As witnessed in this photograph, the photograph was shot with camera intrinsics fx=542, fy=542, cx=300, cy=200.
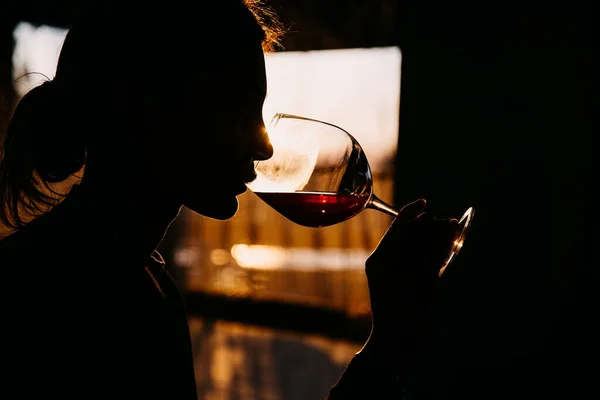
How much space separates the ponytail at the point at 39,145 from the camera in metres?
1.02

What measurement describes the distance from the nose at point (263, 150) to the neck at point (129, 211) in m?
0.20

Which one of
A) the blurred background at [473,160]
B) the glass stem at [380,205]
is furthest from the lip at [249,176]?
the blurred background at [473,160]

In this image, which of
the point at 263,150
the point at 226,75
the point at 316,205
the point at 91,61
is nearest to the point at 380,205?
the point at 316,205

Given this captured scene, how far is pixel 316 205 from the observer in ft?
3.70

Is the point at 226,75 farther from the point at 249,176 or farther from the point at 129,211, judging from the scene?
the point at 129,211

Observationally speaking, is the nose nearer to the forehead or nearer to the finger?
the forehead

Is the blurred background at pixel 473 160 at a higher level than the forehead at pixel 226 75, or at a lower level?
lower

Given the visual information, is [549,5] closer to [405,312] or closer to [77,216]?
[405,312]

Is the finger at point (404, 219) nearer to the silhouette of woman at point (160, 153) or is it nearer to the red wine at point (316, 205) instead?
the silhouette of woman at point (160, 153)

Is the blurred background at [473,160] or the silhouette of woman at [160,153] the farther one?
the blurred background at [473,160]

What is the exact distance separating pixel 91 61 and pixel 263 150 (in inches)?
14.3

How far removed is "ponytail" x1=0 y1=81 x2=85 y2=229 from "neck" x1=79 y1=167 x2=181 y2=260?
0.10 m

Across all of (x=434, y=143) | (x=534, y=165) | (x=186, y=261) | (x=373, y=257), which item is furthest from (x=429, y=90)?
(x=186, y=261)

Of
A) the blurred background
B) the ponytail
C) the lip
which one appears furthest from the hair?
the blurred background
